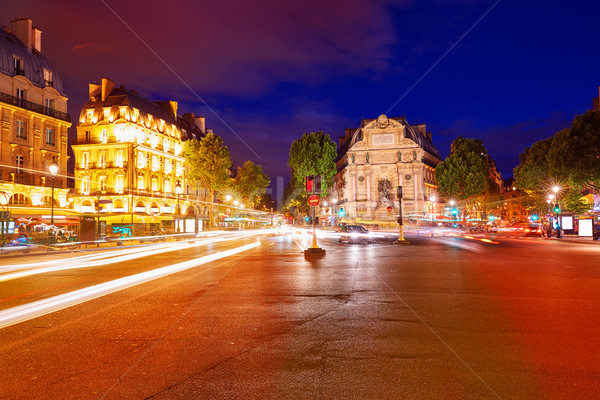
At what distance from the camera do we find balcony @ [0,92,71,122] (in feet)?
114

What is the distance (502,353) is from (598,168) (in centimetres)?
3928

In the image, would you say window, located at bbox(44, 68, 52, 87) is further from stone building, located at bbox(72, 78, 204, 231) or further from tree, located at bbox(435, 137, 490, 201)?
tree, located at bbox(435, 137, 490, 201)

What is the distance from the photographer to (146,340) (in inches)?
209

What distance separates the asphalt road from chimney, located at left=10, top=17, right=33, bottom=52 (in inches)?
1595

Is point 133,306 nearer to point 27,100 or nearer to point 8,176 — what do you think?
point 8,176

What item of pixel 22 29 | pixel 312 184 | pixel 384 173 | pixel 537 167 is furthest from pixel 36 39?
pixel 537 167

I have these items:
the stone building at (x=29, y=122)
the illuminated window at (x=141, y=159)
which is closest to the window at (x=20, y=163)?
the stone building at (x=29, y=122)

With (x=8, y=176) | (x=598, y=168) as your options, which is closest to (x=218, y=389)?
(x=8, y=176)

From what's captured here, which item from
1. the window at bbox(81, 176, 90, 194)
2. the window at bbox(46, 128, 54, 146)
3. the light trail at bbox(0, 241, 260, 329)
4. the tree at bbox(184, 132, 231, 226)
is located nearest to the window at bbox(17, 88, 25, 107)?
→ the window at bbox(46, 128, 54, 146)

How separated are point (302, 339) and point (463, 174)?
60.9 meters

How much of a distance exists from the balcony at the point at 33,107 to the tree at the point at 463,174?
52605 mm

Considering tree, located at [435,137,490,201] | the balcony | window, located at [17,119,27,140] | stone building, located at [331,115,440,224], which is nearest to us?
the balcony

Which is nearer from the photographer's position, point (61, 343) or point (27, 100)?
point (61, 343)

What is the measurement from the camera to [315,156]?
55688mm
